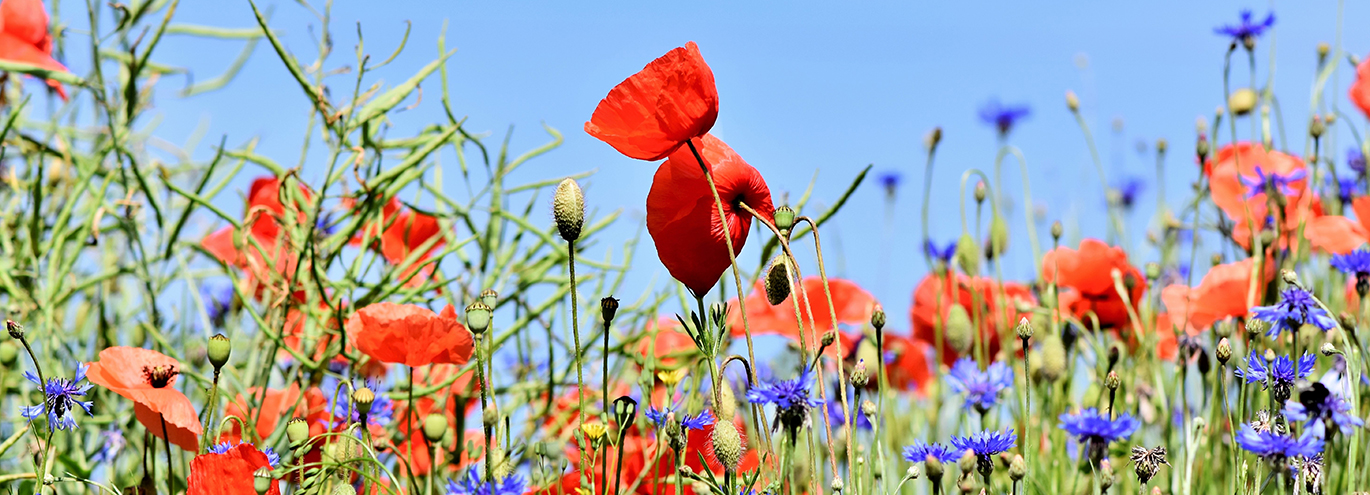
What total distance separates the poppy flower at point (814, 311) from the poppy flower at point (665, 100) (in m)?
0.57

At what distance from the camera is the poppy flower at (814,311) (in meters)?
1.27

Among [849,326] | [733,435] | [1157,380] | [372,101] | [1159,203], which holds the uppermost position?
[1159,203]

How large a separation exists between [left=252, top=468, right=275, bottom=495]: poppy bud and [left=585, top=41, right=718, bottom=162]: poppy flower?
0.28 m

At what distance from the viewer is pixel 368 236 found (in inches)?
44.4

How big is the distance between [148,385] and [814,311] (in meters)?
0.75

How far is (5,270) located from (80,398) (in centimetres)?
39

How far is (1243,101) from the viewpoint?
1.46m

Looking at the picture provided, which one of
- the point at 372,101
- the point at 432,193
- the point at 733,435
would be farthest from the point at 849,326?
the point at 733,435

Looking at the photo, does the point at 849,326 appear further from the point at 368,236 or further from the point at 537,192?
the point at 368,236

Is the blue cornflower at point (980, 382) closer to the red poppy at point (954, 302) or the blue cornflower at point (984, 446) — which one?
the blue cornflower at point (984, 446)

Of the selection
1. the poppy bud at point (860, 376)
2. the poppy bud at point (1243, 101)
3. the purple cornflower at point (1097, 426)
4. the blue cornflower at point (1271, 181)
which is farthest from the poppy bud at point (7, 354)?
the poppy bud at point (1243, 101)

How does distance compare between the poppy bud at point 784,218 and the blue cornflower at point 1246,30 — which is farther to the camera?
the blue cornflower at point 1246,30

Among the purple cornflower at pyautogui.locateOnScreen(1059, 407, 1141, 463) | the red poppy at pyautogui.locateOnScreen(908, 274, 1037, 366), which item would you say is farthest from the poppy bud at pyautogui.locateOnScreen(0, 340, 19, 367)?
the red poppy at pyautogui.locateOnScreen(908, 274, 1037, 366)

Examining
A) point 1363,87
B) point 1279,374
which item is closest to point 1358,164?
point 1363,87
